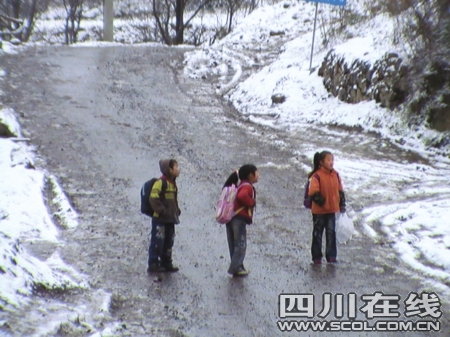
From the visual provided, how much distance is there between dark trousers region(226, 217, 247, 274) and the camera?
8.86 m

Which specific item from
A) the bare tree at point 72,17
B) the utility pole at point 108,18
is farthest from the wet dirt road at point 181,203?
the bare tree at point 72,17

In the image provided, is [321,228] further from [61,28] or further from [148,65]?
[61,28]

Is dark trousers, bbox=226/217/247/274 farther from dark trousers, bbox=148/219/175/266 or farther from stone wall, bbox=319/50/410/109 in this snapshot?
stone wall, bbox=319/50/410/109

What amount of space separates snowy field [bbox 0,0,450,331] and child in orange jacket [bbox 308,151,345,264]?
1092mm

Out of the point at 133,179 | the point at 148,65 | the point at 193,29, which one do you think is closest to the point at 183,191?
the point at 133,179

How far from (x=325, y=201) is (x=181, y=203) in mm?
3727

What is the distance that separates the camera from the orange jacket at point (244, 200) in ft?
29.0

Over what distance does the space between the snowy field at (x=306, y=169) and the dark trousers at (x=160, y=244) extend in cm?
91

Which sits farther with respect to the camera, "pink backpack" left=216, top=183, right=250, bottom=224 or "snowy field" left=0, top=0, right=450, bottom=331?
"pink backpack" left=216, top=183, right=250, bottom=224

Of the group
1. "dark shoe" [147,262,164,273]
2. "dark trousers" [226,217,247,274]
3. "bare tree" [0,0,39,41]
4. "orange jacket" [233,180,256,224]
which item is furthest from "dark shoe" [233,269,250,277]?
"bare tree" [0,0,39,41]

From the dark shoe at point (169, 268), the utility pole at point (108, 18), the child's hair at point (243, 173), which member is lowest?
the dark shoe at point (169, 268)

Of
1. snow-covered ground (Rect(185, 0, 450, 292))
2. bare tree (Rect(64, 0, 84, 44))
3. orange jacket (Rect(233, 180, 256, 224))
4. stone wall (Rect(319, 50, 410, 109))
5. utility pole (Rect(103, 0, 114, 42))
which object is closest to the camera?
orange jacket (Rect(233, 180, 256, 224))

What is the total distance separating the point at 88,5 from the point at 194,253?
5589cm

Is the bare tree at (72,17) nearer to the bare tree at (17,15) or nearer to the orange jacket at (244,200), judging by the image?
the bare tree at (17,15)
